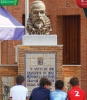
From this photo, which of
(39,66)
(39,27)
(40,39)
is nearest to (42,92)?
(39,66)

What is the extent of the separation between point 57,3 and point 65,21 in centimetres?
86

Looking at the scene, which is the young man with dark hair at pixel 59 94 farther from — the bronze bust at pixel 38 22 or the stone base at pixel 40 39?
the bronze bust at pixel 38 22

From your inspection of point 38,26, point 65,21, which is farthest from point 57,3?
point 38,26

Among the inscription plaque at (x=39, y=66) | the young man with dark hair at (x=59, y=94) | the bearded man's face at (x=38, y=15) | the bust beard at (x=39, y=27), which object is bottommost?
the young man with dark hair at (x=59, y=94)

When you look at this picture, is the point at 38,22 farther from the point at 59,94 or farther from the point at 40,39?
the point at 59,94

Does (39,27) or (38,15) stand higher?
(38,15)

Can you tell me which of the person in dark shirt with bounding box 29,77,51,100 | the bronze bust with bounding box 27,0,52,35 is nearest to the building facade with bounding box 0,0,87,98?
the bronze bust with bounding box 27,0,52,35

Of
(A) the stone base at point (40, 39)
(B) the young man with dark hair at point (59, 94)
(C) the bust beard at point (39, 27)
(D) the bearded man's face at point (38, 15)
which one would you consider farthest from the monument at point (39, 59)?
(B) the young man with dark hair at point (59, 94)

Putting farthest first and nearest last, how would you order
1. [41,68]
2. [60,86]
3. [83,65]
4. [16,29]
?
[83,65] → [16,29] → [41,68] → [60,86]

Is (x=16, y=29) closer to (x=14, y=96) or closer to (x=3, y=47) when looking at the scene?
(x=3, y=47)

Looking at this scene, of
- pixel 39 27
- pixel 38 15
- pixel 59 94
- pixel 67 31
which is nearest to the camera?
pixel 59 94

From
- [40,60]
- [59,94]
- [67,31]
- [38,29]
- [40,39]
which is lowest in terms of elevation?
[59,94]

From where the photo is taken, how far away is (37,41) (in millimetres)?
20750

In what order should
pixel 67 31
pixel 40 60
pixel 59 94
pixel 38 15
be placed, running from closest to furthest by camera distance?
pixel 59 94 → pixel 40 60 → pixel 38 15 → pixel 67 31
